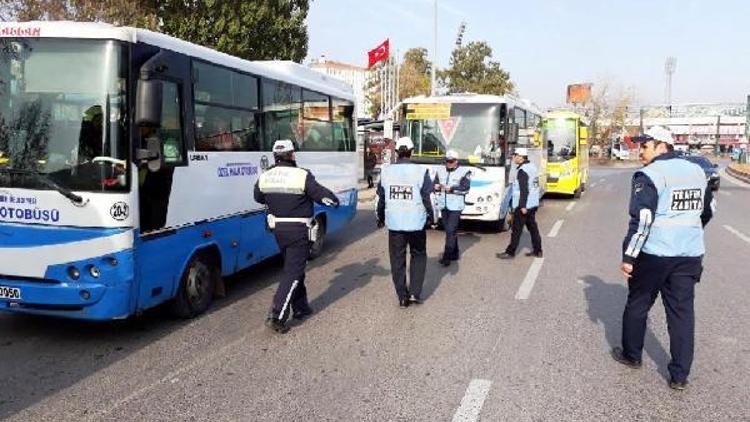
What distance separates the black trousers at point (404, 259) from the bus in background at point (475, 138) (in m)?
5.12

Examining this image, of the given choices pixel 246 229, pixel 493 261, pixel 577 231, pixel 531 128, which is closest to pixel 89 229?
pixel 246 229

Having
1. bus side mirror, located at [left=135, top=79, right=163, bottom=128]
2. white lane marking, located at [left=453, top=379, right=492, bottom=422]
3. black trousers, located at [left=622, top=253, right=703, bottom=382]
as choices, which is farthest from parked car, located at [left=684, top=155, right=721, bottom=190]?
bus side mirror, located at [left=135, top=79, right=163, bottom=128]

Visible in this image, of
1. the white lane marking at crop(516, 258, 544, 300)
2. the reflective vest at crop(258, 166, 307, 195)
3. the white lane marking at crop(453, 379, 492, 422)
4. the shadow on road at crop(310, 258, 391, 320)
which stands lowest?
the white lane marking at crop(453, 379, 492, 422)

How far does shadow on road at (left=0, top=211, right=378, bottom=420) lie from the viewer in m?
4.61

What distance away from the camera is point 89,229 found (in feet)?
16.9

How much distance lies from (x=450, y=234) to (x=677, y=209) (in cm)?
517

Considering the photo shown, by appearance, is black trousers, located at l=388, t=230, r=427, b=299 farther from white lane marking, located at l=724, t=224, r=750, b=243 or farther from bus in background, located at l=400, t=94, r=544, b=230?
white lane marking, located at l=724, t=224, r=750, b=243

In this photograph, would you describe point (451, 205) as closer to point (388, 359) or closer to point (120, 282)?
point (388, 359)

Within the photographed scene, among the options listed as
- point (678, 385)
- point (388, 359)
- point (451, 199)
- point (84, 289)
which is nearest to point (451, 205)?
point (451, 199)

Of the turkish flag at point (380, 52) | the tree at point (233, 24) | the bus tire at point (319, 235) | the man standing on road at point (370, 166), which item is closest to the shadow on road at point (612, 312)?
the bus tire at point (319, 235)

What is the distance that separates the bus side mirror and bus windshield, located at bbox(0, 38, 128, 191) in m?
0.18

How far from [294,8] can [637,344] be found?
17.4m

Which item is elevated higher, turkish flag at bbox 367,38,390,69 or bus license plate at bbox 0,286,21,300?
turkish flag at bbox 367,38,390,69

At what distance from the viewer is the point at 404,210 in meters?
6.75
